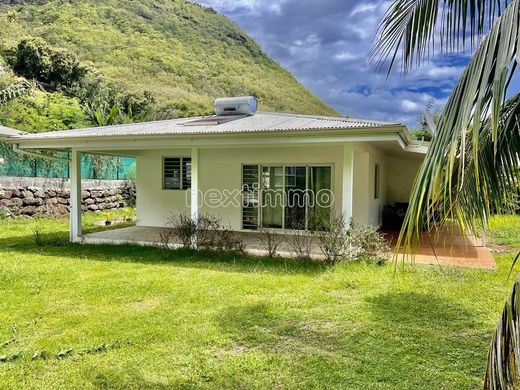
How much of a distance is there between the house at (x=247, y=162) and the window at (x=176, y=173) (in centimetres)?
3

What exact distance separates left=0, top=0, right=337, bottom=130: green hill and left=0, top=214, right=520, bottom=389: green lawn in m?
23.1

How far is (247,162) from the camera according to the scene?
42.5 feet

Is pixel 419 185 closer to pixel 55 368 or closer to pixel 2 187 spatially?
pixel 55 368

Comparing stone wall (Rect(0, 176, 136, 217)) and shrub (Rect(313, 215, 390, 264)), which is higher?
stone wall (Rect(0, 176, 136, 217))

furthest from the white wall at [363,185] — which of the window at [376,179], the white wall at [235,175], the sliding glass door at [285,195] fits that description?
the window at [376,179]

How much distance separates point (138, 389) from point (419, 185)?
3.30 metres

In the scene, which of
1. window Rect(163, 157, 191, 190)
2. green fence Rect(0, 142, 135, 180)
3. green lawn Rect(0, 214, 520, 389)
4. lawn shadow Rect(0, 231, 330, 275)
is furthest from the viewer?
green fence Rect(0, 142, 135, 180)

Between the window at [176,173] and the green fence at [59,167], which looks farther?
the green fence at [59,167]

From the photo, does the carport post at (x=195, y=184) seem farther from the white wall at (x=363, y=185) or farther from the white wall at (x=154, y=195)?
the white wall at (x=363, y=185)

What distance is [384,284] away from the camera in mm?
7129

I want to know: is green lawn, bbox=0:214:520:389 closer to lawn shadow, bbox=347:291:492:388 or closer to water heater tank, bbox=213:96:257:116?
lawn shadow, bbox=347:291:492:388

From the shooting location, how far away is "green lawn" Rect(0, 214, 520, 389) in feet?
13.1

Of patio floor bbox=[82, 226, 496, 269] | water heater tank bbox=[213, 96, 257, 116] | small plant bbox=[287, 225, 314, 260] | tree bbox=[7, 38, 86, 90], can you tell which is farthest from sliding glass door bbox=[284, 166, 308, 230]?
tree bbox=[7, 38, 86, 90]

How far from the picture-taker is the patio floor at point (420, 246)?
904cm
